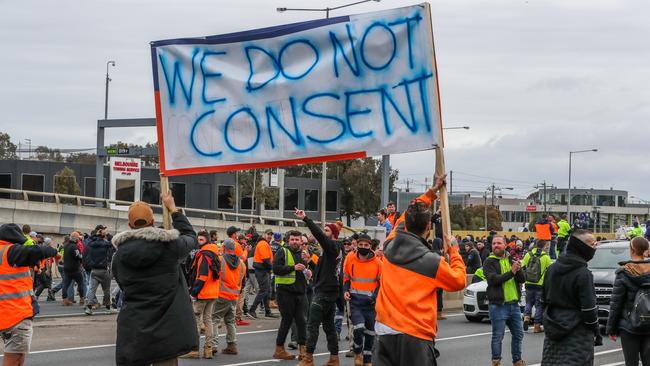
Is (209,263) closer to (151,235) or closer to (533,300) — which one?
(533,300)

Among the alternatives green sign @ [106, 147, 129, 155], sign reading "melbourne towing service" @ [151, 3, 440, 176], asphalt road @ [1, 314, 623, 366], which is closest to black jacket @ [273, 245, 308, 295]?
asphalt road @ [1, 314, 623, 366]

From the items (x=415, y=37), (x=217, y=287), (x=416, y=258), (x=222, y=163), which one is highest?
(x=415, y=37)

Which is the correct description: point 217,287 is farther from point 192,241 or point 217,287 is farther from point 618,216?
point 618,216

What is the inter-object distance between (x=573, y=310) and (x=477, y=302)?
1226cm

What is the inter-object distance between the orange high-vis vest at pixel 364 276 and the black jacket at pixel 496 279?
1.47 metres

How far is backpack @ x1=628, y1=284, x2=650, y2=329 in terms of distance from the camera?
9320mm

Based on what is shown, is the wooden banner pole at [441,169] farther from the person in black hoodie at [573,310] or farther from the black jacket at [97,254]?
the black jacket at [97,254]

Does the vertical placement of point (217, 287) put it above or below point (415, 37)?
below

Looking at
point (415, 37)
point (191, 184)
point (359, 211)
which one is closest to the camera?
point (415, 37)

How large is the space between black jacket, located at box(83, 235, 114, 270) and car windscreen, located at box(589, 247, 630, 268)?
10.5 m

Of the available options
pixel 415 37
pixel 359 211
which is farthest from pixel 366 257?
pixel 359 211

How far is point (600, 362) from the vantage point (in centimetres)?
1455

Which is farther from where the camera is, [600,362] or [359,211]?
[359,211]

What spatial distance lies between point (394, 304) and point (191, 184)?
63.5m
